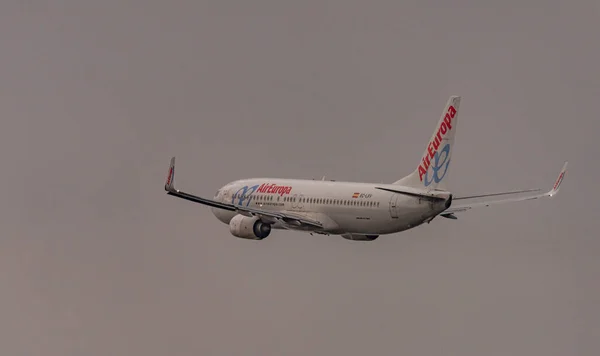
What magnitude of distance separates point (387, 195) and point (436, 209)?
188 inches

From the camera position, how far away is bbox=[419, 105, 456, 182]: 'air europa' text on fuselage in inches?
6545

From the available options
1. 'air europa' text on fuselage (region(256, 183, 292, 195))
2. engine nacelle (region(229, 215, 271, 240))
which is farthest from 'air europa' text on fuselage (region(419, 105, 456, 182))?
engine nacelle (region(229, 215, 271, 240))

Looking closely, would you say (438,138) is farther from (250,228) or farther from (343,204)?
(250,228)

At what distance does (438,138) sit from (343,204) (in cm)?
1015

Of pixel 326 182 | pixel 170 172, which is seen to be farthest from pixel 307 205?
pixel 170 172

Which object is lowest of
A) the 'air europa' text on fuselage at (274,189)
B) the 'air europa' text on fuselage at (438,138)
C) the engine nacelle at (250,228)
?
the engine nacelle at (250,228)

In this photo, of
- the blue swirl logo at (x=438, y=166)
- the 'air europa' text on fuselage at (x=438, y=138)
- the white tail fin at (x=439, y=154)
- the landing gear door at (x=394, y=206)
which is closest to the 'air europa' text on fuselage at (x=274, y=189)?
the landing gear door at (x=394, y=206)

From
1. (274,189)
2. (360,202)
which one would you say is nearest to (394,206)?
(360,202)

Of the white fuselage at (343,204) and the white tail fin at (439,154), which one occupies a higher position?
the white tail fin at (439,154)

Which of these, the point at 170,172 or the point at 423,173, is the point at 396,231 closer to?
the point at 423,173

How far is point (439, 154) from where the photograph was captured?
545ft

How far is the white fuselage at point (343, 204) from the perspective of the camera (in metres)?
165

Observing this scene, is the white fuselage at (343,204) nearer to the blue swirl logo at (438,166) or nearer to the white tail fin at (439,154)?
the white tail fin at (439,154)

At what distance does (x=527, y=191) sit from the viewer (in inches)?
6373
